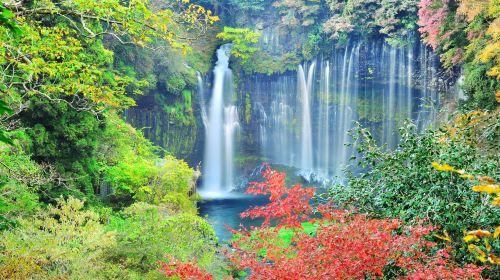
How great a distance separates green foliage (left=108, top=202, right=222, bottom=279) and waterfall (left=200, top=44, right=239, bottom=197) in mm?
17506

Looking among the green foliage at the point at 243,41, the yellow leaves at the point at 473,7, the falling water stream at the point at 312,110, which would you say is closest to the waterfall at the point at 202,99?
the falling water stream at the point at 312,110

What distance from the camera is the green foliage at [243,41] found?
90.0ft

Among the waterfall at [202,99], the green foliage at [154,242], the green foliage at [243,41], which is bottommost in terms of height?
the green foliage at [154,242]

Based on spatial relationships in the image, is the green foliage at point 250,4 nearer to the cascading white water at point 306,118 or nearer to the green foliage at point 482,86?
the cascading white water at point 306,118

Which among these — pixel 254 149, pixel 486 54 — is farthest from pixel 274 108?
pixel 486 54

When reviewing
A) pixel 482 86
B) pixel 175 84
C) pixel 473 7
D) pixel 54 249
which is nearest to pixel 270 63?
pixel 175 84

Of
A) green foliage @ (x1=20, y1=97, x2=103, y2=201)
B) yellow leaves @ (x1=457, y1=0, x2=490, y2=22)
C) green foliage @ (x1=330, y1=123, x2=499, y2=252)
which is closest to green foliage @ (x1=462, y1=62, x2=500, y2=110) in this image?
yellow leaves @ (x1=457, y1=0, x2=490, y2=22)

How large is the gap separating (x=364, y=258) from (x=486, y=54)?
8819 mm

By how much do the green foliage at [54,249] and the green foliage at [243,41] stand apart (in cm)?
2077

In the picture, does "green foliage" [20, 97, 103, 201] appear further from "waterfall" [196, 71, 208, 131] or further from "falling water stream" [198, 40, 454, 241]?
"waterfall" [196, 71, 208, 131]

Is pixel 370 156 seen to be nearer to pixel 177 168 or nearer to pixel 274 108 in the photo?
pixel 177 168

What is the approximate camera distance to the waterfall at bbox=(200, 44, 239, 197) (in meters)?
28.6

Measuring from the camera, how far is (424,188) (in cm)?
702

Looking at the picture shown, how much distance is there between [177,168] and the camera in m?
14.6
